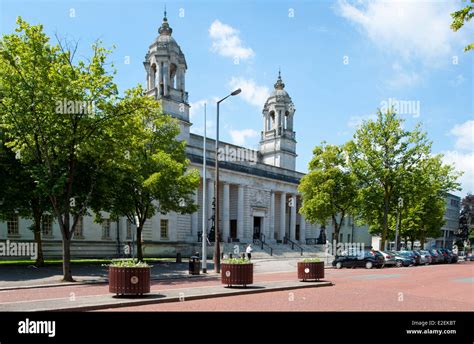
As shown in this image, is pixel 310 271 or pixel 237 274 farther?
pixel 310 271

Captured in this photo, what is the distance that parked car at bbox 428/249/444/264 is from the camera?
43.4 m

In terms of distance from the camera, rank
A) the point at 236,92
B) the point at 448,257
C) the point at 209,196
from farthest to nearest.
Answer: the point at 209,196 < the point at 448,257 < the point at 236,92

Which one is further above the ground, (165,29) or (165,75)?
(165,29)

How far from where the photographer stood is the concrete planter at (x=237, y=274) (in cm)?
1568

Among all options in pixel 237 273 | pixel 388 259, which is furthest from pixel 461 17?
pixel 388 259

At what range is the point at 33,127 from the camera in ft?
64.2

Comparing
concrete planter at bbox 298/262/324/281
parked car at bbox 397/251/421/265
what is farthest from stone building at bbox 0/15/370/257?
concrete planter at bbox 298/262/324/281

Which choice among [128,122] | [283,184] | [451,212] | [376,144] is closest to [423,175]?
[376,144]

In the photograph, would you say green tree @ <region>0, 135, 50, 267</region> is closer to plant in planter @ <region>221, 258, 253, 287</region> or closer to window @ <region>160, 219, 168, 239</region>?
plant in planter @ <region>221, 258, 253, 287</region>

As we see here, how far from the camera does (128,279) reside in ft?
41.4

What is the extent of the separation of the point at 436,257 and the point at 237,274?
3534cm

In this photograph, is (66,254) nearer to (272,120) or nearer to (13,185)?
(13,185)

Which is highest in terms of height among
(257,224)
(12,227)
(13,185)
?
(13,185)
